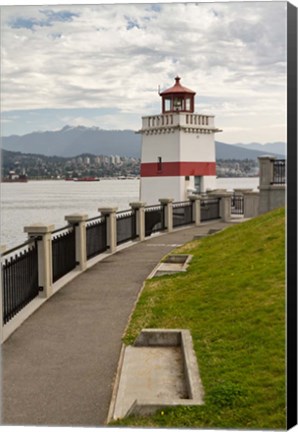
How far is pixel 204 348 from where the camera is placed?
6.75m

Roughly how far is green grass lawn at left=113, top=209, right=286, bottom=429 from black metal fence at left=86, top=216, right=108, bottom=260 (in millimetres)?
2362

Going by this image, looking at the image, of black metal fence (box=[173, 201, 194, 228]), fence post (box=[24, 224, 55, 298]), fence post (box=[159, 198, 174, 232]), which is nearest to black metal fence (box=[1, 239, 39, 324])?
fence post (box=[24, 224, 55, 298])

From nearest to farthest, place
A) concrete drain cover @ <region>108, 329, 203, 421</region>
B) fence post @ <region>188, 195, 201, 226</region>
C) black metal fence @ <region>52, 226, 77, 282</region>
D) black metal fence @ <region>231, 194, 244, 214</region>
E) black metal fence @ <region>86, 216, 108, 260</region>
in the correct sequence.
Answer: concrete drain cover @ <region>108, 329, 203, 421</region> → black metal fence @ <region>52, 226, 77, 282</region> → black metal fence @ <region>86, 216, 108, 260</region> → fence post @ <region>188, 195, 201, 226</region> → black metal fence @ <region>231, 194, 244, 214</region>

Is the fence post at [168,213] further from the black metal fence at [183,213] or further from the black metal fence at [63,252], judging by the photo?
the black metal fence at [63,252]

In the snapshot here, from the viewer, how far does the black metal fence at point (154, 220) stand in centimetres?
1922

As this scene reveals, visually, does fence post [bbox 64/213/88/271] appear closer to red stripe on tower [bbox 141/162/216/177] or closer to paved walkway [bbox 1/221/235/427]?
paved walkway [bbox 1/221/235/427]

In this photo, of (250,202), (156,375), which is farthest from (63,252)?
(250,202)

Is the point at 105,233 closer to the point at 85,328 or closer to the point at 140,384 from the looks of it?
the point at 85,328

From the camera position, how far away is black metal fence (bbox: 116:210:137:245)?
1619cm

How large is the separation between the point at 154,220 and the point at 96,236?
242 inches

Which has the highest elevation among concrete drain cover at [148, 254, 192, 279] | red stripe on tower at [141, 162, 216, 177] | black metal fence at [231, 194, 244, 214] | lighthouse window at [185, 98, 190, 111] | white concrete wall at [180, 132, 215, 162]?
lighthouse window at [185, 98, 190, 111]

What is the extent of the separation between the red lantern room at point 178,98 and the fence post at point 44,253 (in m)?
24.6

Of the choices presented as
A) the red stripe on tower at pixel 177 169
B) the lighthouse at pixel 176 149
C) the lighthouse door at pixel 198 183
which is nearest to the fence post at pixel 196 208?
the lighthouse at pixel 176 149

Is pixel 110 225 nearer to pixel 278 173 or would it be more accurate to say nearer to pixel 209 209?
pixel 278 173
